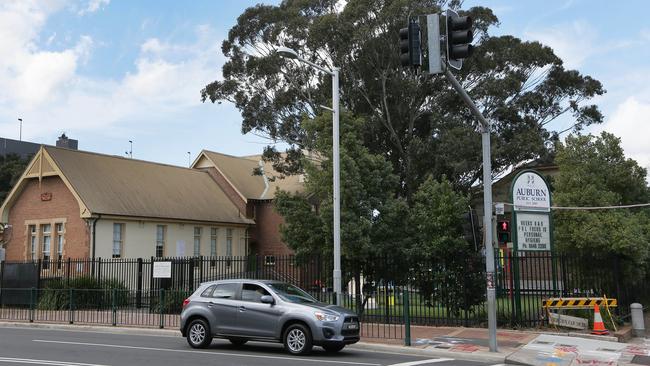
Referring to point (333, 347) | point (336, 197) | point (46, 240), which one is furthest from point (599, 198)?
point (46, 240)

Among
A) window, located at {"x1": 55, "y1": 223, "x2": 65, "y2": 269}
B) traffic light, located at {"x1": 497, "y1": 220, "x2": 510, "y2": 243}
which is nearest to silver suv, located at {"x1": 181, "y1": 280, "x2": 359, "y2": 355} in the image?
traffic light, located at {"x1": 497, "y1": 220, "x2": 510, "y2": 243}

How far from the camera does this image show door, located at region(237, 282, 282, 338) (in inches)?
535

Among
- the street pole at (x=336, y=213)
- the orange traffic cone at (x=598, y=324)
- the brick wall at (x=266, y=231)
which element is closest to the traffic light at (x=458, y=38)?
the street pole at (x=336, y=213)

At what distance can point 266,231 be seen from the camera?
44.5m

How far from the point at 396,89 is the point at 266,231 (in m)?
16.3

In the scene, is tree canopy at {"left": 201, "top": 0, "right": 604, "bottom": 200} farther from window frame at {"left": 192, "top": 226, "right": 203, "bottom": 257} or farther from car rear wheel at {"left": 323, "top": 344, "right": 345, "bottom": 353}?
car rear wheel at {"left": 323, "top": 344, "right": 345, "bottom": 353}

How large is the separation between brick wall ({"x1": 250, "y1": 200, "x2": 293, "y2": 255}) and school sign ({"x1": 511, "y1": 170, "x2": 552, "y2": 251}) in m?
25.3

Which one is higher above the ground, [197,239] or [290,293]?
[197,239]

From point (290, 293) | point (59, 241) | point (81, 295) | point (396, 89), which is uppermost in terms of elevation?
point (396, 89)

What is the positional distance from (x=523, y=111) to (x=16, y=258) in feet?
101

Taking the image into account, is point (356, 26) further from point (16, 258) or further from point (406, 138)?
point (16, 258)

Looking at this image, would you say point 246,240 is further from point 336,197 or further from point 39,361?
point 39,361

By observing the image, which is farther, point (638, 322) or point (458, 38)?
A: point (638, 322)

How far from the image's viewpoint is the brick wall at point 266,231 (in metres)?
43.9
